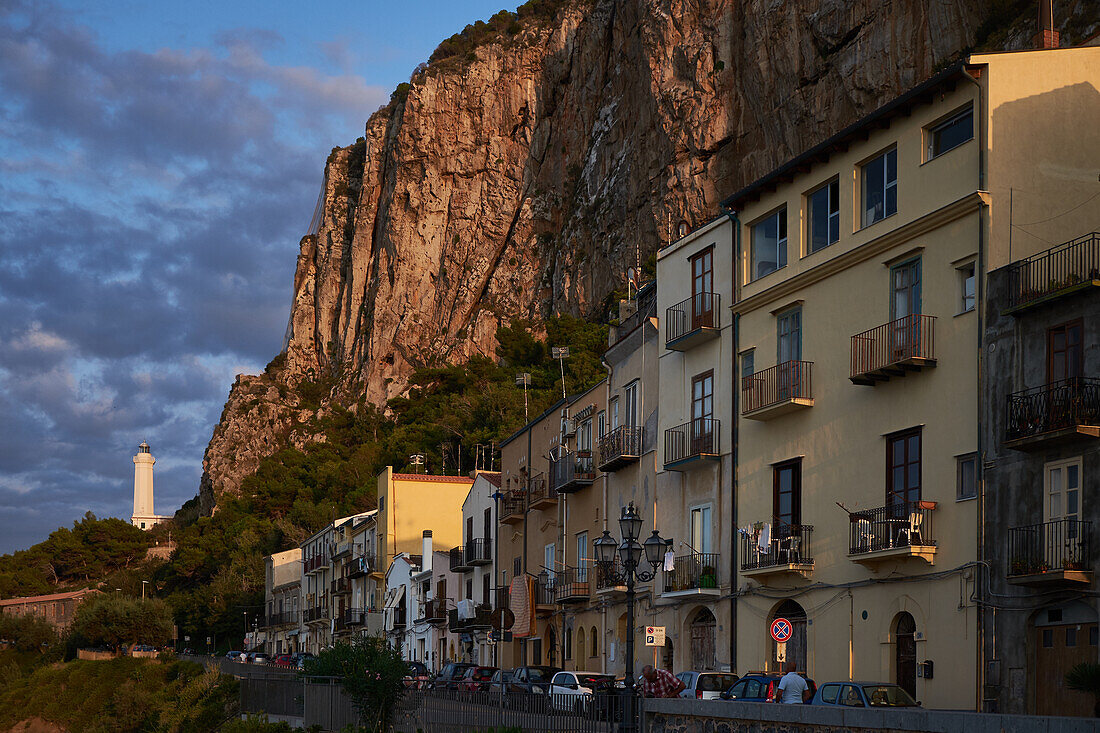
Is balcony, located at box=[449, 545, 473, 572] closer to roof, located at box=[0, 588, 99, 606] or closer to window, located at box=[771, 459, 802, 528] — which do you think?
window, located at box=[771, 459, 802, 528]

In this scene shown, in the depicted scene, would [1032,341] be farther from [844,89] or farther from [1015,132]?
[844,89]

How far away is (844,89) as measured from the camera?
67.9m

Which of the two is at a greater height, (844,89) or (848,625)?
(844,89)

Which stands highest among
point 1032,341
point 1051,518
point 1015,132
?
point 1015,132

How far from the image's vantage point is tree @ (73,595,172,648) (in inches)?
3273

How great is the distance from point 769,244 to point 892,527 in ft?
32.0

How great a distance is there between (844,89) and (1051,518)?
4922 cm

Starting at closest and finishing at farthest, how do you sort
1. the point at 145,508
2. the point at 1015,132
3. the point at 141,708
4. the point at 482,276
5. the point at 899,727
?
the point at 899,727
the point at 1015,132
the point at 141,708
the point at 482,276
the point at 145,508

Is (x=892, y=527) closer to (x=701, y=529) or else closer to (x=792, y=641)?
(x=792, y=641)

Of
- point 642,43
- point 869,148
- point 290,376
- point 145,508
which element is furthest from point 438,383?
point 145,508

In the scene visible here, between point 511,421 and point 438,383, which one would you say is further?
point 438,383

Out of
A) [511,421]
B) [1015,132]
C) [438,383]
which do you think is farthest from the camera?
[438,383]

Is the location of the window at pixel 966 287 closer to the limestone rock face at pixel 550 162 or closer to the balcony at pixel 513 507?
the balcony at pixel 513 507

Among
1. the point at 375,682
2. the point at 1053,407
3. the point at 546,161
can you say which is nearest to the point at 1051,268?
the point at 1053,407
